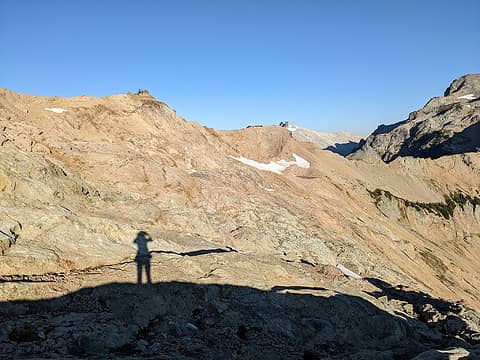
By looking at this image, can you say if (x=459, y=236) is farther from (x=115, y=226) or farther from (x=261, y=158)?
(x=115, y=226)

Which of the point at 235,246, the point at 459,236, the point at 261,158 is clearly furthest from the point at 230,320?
the point at 459,236

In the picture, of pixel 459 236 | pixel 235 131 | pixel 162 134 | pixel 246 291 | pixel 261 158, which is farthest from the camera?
pixel 459 236

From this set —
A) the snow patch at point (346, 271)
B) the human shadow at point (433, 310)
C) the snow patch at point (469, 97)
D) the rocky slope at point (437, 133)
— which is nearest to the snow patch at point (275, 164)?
the snow patch at point (346, 271)

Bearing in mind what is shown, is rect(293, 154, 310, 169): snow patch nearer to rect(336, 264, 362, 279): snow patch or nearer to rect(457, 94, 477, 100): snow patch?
rect(336, 264, 362, 279): snow patch

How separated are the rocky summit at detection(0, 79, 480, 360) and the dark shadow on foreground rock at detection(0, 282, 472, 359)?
0.06 m

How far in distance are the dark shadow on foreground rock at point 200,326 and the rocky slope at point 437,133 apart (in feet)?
376

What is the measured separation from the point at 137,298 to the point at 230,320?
352 centimetres

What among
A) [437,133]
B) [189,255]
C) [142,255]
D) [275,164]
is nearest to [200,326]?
[142,255]

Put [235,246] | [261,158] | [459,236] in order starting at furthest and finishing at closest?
[459,236] < [261,158] < [235,246]

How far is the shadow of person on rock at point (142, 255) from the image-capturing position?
14367 millimetres

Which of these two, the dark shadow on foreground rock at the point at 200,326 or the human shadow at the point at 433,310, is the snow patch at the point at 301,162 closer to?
the human shadow at the point at 433,310

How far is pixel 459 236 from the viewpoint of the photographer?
5341 centimetres

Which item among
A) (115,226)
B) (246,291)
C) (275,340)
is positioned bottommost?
(275,340)

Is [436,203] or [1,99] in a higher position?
[1,99]
